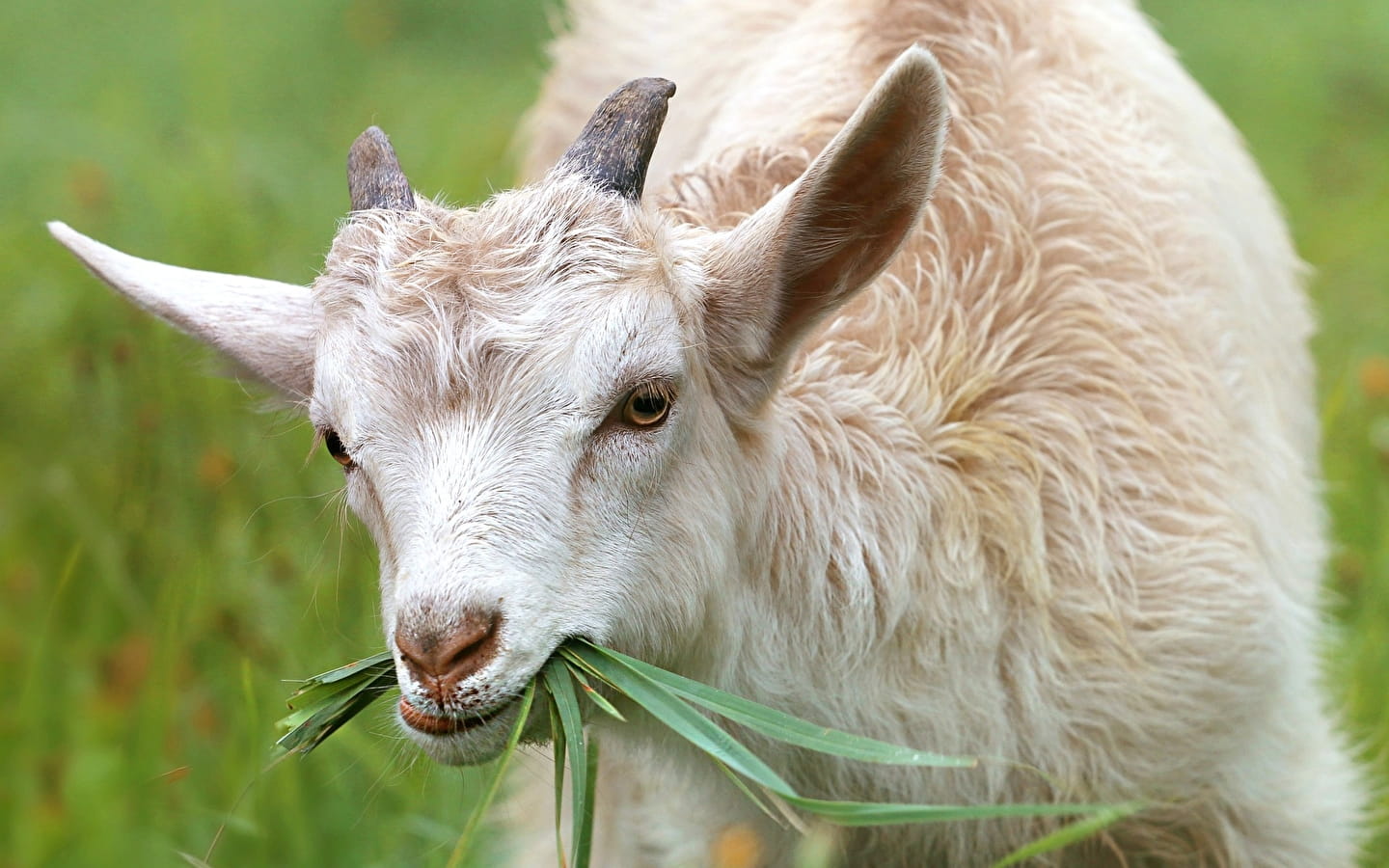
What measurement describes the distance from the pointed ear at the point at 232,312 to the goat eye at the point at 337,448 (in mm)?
341

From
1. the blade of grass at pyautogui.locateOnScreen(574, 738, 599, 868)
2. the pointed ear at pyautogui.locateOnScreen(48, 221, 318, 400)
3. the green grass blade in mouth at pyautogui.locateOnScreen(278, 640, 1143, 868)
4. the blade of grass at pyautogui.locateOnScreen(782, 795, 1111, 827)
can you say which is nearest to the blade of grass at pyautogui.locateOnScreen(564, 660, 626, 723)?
the green grass blade in mouth at pyautogui.locateOnScreen(278, 640, 1143, 868)

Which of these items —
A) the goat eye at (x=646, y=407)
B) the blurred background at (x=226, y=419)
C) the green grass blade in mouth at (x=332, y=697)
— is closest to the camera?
the goat eye at (x=646, y=407)

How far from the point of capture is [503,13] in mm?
12906

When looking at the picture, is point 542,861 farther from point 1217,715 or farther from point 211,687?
point 1217,715

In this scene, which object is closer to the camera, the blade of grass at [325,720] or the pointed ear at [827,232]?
the pointed ear at [827,232]

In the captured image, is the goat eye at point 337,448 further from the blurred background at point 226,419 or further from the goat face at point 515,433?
the blurred background at point 226,419

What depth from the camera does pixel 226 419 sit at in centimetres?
641

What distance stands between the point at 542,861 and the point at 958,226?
2.10m

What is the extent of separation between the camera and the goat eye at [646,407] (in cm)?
297

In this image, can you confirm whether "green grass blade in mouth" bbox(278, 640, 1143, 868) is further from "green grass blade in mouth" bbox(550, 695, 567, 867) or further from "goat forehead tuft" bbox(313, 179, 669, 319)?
"goat forehead tuft" bbox(313, 179, 669, 319)

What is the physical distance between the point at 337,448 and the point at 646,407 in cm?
62

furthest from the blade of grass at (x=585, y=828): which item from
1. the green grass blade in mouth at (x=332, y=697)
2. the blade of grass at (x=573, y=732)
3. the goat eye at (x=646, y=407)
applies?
the goat eye at (x=646, y=407)

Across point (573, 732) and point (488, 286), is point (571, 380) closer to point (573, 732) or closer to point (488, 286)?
point (488, 286)

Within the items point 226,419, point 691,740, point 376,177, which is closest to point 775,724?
point 691,740
